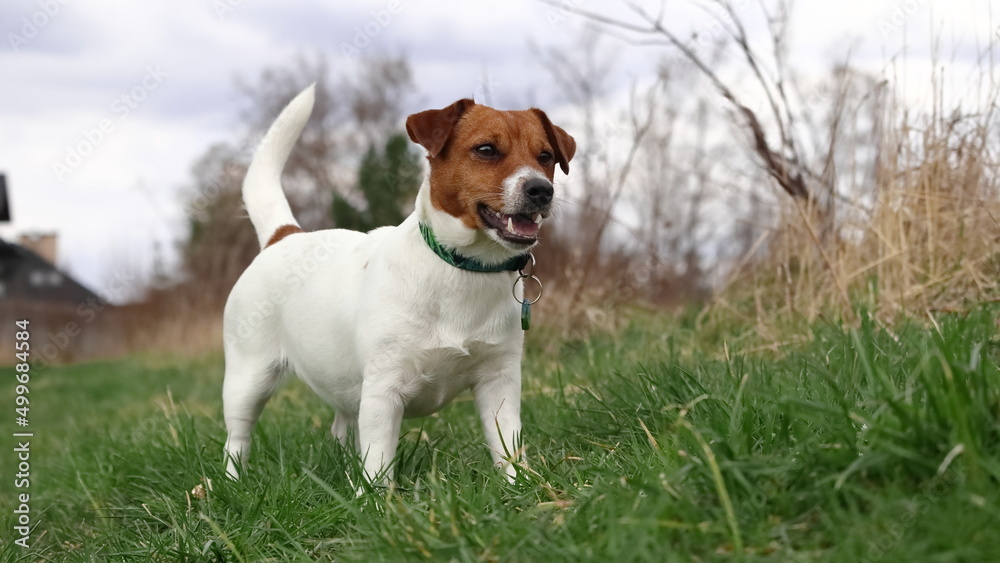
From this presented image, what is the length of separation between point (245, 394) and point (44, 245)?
4299 cm

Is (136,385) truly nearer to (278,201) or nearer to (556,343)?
(556,343)

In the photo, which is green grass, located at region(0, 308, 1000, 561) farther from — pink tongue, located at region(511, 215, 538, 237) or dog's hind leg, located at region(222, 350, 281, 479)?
pink tongue, located at region(511, 215, 538, 237)

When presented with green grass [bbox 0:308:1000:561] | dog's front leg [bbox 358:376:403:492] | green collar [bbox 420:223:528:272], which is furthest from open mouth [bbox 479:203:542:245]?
green grass [bbox 0:308:1000:561]

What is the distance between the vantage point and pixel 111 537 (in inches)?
128

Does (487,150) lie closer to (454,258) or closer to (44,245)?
(454,258)

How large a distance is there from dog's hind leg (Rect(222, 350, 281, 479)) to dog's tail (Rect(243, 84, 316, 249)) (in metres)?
0.67

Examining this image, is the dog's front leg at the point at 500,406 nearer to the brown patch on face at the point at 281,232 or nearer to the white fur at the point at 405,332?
the white fur at the point at 405,332

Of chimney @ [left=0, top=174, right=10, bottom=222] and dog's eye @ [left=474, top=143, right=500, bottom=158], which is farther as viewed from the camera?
chimney @ [left=0, top=174, right=10, bottom=222]

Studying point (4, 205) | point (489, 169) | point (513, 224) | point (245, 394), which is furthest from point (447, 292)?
point (4, 205)

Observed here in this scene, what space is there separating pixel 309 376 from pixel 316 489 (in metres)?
0.73

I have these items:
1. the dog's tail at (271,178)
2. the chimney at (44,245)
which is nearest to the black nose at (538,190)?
the dog's tail at (271,178)

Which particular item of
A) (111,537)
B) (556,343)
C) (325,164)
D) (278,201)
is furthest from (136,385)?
(325,164)

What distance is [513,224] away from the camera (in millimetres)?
3098

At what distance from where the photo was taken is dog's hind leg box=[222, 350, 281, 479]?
392 cm
